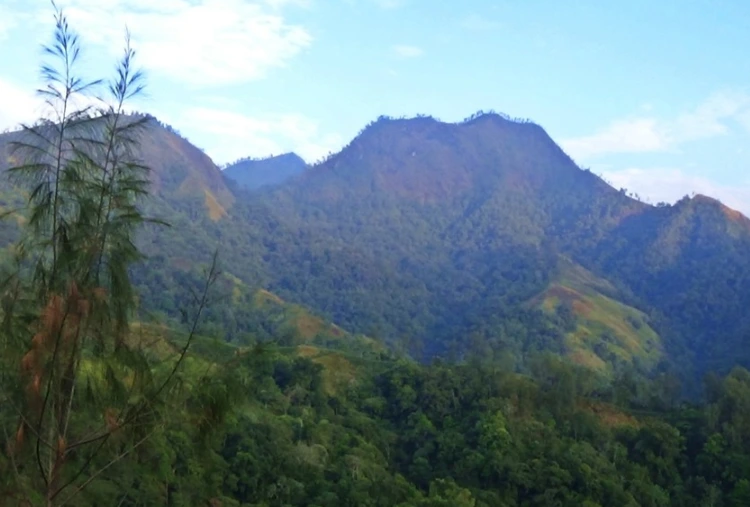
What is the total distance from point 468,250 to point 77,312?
4270 inches

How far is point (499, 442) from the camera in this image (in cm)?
2758

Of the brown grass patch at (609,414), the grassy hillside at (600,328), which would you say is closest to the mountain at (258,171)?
the grassy hillside at (600,328)

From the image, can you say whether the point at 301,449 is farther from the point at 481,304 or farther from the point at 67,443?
the point at 481,304

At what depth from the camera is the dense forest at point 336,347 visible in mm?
5516

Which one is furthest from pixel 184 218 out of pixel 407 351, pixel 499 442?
pixel 499 442

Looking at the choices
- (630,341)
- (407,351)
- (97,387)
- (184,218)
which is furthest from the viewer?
(184,218)

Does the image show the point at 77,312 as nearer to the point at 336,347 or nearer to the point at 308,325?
the point at 336,347

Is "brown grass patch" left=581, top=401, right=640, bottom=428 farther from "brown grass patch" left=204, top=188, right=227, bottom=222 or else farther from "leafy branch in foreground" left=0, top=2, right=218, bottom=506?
"brown grass patch" left=204, top=188, right=227, bottom=222

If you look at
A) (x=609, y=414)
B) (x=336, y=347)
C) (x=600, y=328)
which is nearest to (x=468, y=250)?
(x=600, y=328)

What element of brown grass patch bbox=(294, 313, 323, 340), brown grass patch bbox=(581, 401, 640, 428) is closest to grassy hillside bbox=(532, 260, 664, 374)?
brown grass patch bbox=(294, 313, 323, 340)

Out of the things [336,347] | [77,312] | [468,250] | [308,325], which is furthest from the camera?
[468,250]

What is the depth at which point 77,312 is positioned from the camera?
16.4 ft

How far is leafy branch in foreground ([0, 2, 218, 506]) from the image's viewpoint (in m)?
5.07

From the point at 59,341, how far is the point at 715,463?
2922 cm
